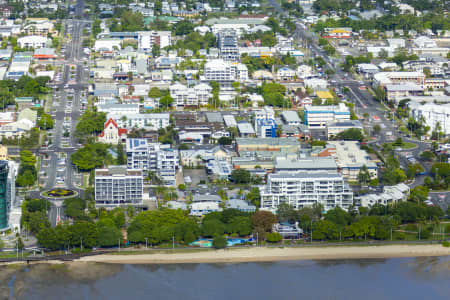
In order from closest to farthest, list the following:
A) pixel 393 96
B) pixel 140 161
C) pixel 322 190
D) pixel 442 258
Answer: pixel 442 258 < pixel 322 190 < pixel 140 161 < pixel 393 96

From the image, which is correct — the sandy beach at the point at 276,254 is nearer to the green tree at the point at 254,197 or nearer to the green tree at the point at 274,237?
the green tree at the point at 274,237

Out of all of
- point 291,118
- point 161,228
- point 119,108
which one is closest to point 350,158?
point 291,118

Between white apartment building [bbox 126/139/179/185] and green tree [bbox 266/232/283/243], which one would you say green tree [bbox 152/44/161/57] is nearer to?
white apartment building [bbox 126/139/179/185]

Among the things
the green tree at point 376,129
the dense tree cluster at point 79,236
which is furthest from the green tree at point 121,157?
the green tree at point 376,129

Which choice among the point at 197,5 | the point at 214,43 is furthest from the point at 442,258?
the point at 197,5

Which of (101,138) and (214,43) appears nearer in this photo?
(101,138)

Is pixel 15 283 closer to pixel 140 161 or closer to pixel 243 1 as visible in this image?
pixel 140 161

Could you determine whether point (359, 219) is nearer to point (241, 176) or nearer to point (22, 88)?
point (241, 176)
